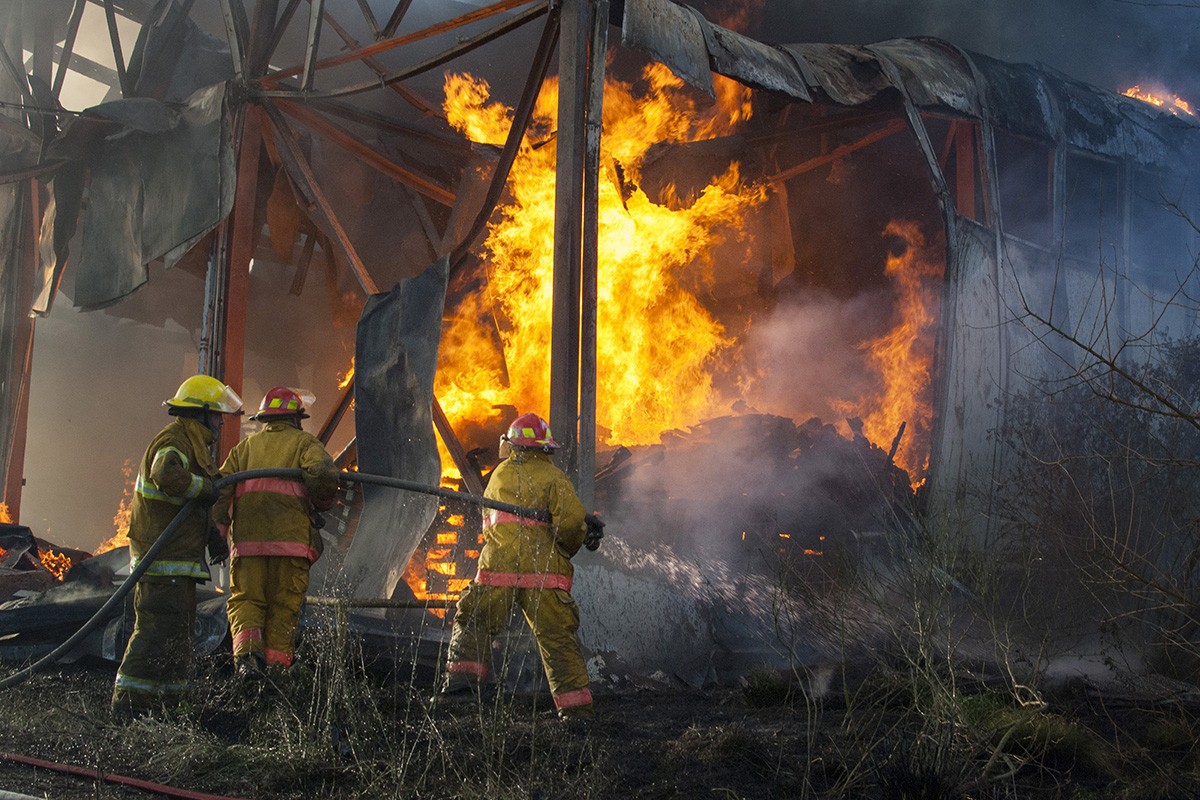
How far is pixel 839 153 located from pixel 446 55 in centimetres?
452

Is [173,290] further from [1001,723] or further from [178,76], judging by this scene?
[1001,723]

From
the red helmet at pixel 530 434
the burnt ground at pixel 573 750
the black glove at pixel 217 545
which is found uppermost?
the red helmet at pixel 530 434

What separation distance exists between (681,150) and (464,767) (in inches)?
308

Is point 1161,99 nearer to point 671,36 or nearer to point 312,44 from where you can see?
point 671,36

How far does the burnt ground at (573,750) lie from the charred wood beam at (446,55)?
4372 millimetres

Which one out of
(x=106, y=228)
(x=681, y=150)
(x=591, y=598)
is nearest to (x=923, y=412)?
(x=681, y=150)

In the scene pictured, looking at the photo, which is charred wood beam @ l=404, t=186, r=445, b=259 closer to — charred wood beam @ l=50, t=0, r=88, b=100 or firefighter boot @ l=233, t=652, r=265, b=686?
charred wood beam @ l=50, t=0, r=88, b=100

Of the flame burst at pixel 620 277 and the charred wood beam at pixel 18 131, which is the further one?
the flame burst at pixel 620 277

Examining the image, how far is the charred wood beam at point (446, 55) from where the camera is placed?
22.3 feet

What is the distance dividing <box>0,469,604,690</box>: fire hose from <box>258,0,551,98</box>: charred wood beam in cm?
308

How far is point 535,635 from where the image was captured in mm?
5297

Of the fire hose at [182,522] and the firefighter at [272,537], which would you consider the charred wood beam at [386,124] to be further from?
the fire hose at [182,522]

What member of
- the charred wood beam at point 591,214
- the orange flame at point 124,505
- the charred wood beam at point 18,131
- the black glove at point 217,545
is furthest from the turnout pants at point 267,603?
the orange flame at point 124,505

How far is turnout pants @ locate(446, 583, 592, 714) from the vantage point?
5.29 meters
